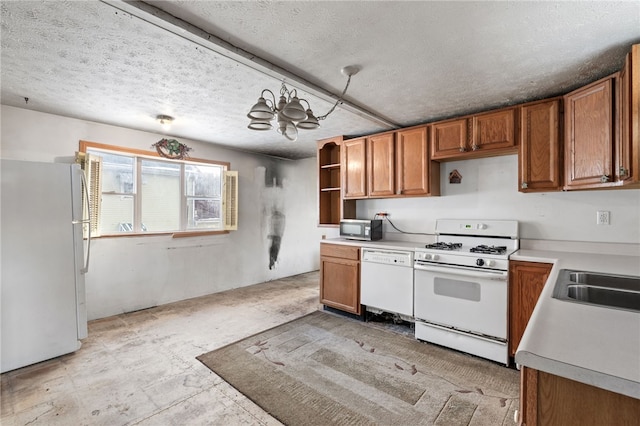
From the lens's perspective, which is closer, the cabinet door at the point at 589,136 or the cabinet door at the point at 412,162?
the cabinet door at the point at 589,136

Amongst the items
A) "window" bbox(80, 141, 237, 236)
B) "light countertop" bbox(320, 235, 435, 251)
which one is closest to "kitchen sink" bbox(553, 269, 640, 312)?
"light countertop" bbox(320, 235, 435, 251)

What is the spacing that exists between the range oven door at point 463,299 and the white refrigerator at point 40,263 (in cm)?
331

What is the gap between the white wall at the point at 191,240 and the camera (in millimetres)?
3191

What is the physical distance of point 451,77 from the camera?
233 cm

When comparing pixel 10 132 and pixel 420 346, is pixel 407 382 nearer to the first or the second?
pixel 420 346

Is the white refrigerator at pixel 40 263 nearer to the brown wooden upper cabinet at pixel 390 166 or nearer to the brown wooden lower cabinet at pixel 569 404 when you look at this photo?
the brown wooden upper cabinet at pixel 390 166

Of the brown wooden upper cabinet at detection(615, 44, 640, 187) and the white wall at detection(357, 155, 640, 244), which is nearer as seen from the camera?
the brown wooden upper cabinet at detection(615, 44, 640, 187)

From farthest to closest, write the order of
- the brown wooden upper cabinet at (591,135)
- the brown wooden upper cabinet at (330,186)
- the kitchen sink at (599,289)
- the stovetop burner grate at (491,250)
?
the brown wooden upper cabinet at (330,186), the stovetop burner grate at (491,250), the brown wooden upper cabinet at (591,135), the kitchen sink at (599,289)

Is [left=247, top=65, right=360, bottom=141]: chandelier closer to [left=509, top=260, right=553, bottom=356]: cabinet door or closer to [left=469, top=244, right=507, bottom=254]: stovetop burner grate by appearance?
[left=469, top=244, right=507, bottom=254]: stovetop burner grate

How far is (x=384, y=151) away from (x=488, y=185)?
123cm


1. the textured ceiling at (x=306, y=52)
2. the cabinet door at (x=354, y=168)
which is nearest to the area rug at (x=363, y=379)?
the cabinet door at (x=354, y=168)

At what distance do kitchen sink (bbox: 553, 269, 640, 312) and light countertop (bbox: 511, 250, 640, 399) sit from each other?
0.22 metres

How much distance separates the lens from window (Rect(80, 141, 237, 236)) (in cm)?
358

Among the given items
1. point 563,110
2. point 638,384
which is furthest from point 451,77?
point 638,384
